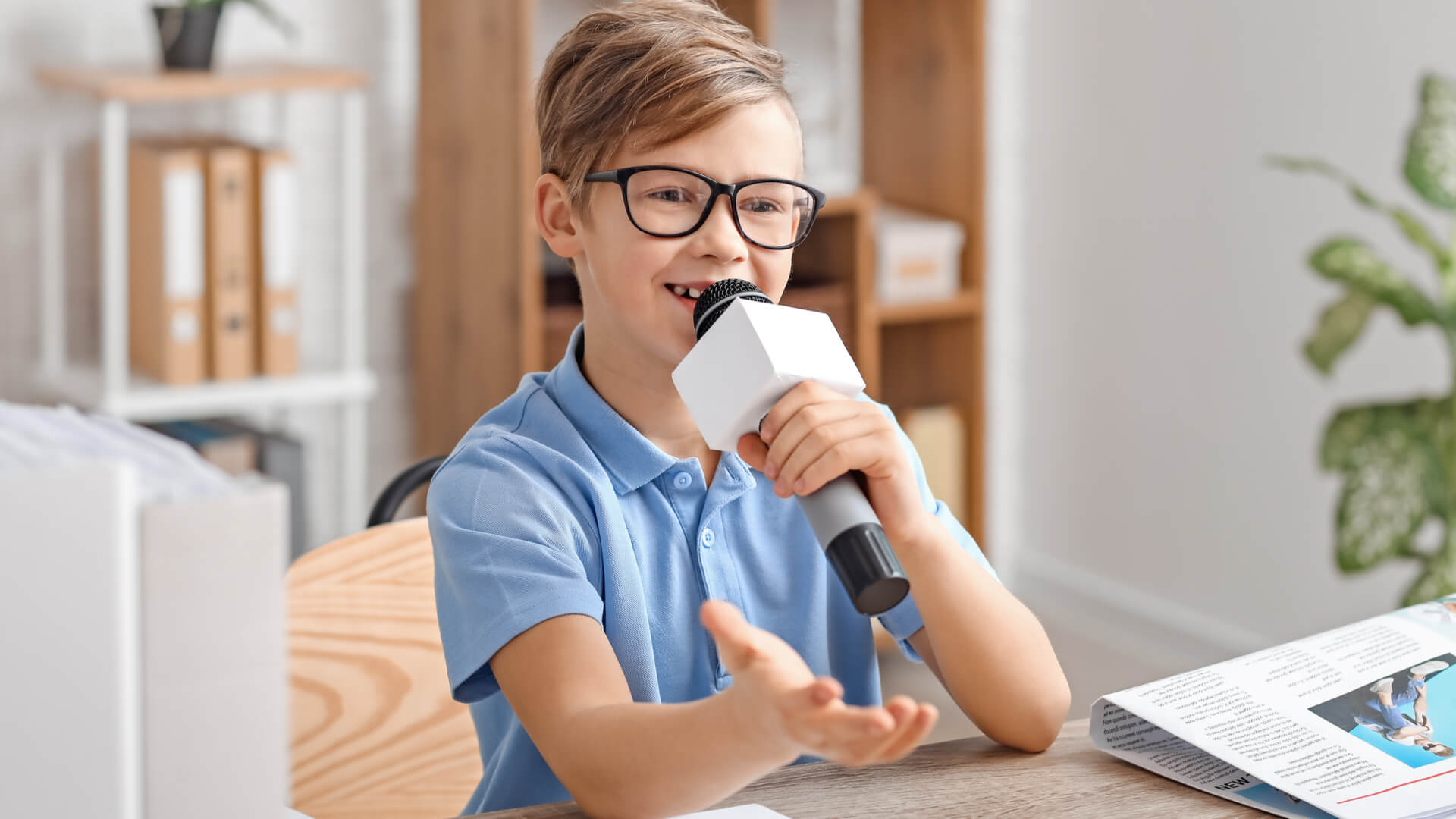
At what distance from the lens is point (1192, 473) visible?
286 cm

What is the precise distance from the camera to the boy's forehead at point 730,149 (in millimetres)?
911

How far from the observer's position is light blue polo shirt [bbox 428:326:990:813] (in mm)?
880

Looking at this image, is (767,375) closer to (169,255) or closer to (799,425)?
(799,425)

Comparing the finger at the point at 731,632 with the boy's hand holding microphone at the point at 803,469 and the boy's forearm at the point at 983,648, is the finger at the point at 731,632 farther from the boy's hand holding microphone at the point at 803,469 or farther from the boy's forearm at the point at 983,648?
the boy's forearm at the point at 983,648

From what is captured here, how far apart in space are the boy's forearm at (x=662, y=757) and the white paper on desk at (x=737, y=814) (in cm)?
2

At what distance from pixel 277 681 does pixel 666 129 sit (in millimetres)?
501

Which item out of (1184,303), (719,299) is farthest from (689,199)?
(1184,303)

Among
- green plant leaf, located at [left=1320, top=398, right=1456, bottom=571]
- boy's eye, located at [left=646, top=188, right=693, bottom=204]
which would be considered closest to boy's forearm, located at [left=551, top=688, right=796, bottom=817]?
boy's eye, located at [left=646, top=188, right=693, bottom=204]

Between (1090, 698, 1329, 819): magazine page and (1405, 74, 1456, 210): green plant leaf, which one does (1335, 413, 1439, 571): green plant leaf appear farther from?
(1090, 698, 1329, 819): magazine page

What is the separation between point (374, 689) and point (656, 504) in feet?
0.90

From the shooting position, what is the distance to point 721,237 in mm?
893

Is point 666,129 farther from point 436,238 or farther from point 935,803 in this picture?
point 436,238

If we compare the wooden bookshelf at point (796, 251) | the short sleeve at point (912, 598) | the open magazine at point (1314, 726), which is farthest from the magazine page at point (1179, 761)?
the wooden bookshelf at point (796, 251)

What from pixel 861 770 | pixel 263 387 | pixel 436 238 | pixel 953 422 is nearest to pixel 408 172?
pixel 436 238
